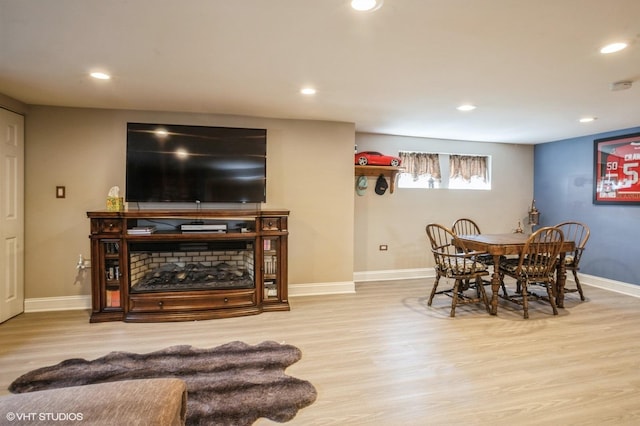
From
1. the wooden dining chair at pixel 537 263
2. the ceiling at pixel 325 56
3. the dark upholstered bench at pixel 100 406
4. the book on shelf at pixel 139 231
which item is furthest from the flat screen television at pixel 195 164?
the wooden dining chair at pixel 537 263

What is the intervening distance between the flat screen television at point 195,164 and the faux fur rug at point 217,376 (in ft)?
5.61

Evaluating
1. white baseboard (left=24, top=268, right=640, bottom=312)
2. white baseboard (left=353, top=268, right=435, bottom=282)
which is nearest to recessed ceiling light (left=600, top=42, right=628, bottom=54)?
white baseboard (left=24, top=268, right=640, bottom=312)

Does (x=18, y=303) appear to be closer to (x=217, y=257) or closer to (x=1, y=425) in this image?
(x=217, y=257)

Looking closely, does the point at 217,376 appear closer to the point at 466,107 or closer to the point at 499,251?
the point at 499,251

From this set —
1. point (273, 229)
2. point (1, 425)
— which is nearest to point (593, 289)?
point (273, 229)

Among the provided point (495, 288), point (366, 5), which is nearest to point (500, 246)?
point (495, 288)

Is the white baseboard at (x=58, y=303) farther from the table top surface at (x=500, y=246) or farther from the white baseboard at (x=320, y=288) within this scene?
the table top surface at (x=500, y=246)

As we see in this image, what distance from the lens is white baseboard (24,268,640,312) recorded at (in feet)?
11.6

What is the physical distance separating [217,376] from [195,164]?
7.64 feet

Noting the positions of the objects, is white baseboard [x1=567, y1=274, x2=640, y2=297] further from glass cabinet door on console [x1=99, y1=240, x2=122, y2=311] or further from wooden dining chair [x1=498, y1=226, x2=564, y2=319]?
glass cabinet door on console [x1=99, y1=240, x2=122, y2=311]

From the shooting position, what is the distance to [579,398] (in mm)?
2029

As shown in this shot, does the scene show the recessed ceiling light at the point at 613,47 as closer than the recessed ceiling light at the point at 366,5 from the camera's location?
No

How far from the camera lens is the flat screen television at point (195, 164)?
3555 mm

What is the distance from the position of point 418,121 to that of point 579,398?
10.5 ft
